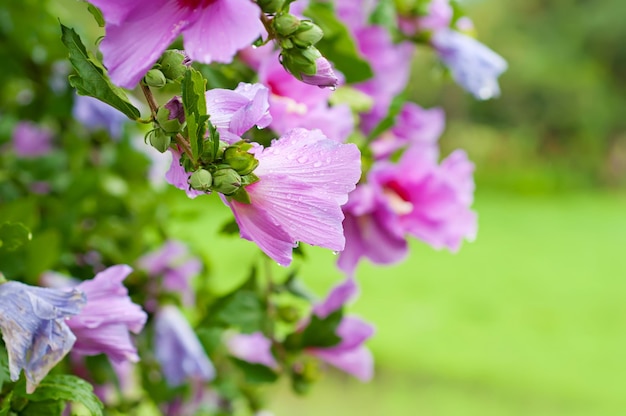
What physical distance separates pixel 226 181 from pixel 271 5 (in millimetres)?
50

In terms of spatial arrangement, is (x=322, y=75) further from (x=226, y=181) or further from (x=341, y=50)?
(x=341, y=50)

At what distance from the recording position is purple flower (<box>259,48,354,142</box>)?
36cm

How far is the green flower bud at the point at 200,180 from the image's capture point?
22 centimetres

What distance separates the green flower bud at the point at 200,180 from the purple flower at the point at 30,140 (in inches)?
21.1

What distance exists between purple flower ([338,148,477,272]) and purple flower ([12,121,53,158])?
0.38 m

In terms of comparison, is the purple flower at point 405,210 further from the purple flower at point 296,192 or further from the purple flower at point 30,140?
the purple flower at point 30,140

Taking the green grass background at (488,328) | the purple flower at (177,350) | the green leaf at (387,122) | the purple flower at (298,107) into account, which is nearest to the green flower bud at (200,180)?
the purple flower at (298,107)

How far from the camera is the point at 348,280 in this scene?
1.51 feet

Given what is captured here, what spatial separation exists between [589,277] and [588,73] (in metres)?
3.82

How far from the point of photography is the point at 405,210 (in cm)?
45

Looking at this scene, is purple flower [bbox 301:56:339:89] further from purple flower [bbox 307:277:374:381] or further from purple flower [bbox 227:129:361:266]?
purple flower [bbox 307:277:374:381]

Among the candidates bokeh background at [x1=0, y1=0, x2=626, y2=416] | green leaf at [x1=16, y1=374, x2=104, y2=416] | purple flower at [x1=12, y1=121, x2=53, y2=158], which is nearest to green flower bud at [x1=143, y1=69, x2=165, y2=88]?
green leaf at [x1=16, y1=374, x2=104, y2=416]

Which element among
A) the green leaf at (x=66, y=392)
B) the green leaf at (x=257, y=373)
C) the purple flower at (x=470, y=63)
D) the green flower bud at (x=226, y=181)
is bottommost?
the green leaf at (x=257, y=373)

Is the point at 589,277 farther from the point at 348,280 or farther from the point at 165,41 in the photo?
the point at 165,41
